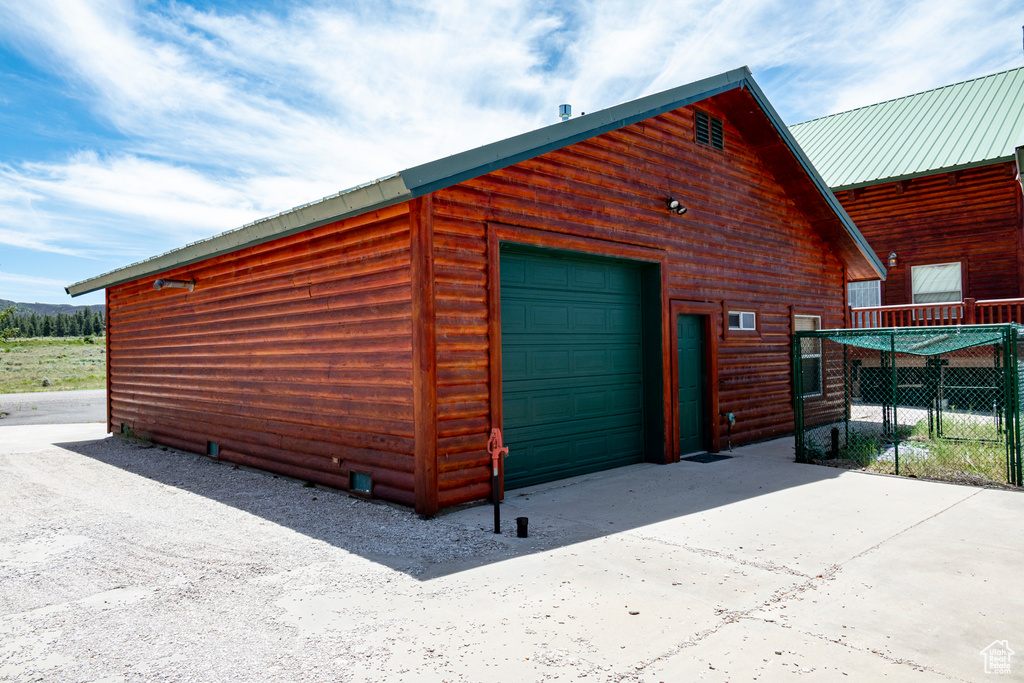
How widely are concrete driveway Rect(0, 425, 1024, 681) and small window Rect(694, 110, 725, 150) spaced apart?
18.2 feet

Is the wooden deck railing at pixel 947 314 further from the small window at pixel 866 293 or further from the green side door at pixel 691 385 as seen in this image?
the green side door at pixel 691 385

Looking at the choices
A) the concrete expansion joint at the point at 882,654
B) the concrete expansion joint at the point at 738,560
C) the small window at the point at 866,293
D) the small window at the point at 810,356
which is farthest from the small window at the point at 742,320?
the small window at the point at 866,293

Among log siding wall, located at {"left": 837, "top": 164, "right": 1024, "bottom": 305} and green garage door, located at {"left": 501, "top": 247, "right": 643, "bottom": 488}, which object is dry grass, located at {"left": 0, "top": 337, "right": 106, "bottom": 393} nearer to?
green garage door, located at {"left": 501, "top": 247, "right": 643, "bottom": 488}

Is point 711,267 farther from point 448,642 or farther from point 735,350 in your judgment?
point 448,642

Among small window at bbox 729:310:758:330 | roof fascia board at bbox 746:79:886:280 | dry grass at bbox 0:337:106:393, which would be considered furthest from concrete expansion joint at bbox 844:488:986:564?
dry grass at bbox 0:337:106:393

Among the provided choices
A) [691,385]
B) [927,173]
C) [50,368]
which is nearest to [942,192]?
[927,173]

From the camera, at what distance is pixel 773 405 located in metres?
11.5

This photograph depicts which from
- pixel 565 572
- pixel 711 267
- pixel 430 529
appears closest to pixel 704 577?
pixel 565 572

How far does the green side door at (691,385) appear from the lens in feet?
31.9

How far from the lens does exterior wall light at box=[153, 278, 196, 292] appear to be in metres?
10.3

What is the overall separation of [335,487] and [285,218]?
3.18 meters

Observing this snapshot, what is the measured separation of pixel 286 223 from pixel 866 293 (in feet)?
53.4

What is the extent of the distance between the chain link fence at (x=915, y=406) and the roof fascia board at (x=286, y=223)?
20.9 ft

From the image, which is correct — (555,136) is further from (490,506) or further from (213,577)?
(213,577)
